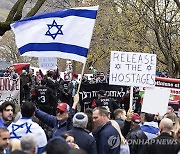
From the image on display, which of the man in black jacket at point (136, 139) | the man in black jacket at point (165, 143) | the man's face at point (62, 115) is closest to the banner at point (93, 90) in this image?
the man in black jacket at point (136, 139)

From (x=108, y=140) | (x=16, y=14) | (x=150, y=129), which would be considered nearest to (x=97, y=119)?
(x=108, y=140)

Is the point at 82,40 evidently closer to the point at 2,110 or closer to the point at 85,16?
the point at 85,16

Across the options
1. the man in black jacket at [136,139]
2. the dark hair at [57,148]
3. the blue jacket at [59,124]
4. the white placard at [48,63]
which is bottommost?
the man in black jacket at [136,139]

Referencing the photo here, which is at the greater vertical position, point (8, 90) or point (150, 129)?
point (8, 90)

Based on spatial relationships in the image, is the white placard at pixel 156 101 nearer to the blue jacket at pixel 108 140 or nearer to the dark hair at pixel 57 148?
the blue jacket at pixel 108 140

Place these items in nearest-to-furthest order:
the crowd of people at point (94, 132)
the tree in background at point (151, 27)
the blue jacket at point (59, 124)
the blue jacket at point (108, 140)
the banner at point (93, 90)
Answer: the crowd of people at point (94, 132) → the blue jacket at point (108, 140) → the blue jacket at point (59, 124) → the banner at point (93, 90) → the tree in background at point (151, 27)

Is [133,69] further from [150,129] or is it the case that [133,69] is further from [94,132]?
[94,132]

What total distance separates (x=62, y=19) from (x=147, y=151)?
334 centimetres

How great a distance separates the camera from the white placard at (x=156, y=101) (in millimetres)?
10594

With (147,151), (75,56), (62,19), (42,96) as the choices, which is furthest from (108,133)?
(42,96)

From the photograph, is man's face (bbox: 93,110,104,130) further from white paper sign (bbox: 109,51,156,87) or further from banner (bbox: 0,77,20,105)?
banner (bbox: 0,77,20,105)

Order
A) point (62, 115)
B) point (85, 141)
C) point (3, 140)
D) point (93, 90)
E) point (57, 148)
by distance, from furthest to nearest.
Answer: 1. point (93, 90)
2. point (62, 115)
3. point (85, 141)
4. point (3, 140)
5. point (57, 148)

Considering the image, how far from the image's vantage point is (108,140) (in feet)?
25.9

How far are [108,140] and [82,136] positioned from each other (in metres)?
0.52
